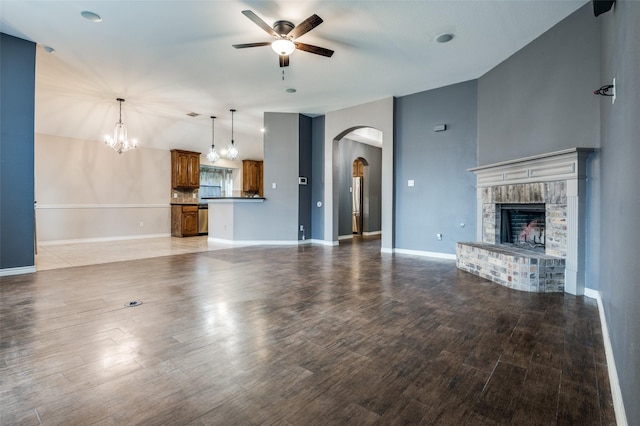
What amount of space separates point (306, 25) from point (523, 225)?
387cm

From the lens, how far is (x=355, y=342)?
2.14 m

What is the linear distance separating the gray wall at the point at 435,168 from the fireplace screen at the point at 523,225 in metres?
0.69

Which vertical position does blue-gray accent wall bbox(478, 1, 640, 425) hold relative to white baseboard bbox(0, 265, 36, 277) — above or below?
above

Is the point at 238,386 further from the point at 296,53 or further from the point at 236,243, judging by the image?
Answer: the point at 236,243

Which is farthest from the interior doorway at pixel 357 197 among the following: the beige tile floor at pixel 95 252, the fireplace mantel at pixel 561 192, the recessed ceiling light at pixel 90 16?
the recessed ceiling light at pixel 90 16

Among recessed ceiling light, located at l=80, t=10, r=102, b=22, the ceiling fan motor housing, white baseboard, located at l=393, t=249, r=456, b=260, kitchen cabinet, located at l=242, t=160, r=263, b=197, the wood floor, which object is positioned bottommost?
the wood floor

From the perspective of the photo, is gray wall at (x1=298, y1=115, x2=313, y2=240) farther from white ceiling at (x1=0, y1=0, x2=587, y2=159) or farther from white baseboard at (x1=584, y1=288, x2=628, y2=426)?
white baseboard at (x1=584, y1=288, x2=628, y2=426)

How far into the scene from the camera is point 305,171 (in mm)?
7492

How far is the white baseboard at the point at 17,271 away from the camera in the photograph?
13.2ft

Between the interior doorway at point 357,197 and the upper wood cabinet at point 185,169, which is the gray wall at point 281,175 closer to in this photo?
the interior doorway at point 357,197

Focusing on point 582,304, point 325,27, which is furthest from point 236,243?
point 582,304

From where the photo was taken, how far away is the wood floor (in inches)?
56.3

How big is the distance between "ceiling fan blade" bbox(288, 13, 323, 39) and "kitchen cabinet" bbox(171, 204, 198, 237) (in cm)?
694

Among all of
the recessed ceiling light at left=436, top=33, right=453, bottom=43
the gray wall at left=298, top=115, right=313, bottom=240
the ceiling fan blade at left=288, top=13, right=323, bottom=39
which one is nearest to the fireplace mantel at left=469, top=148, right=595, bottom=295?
the recessed ceiling light at left=436, top=33, right=453, bottom=43
